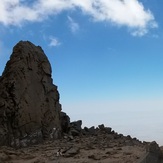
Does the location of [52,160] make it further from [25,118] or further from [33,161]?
[25,118]

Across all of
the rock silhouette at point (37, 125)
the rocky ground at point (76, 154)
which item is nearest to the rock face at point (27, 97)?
the rock silhouette at point (37, 125)

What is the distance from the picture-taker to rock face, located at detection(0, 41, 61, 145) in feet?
57.6

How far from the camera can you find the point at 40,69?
779 inches

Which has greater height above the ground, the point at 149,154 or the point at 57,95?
the point at 57,95

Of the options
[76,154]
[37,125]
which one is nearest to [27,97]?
[37,125]

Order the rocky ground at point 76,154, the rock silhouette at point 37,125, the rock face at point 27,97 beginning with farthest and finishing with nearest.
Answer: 1. the rock face at point 27,97
2. the rock silhouette at point 37,125
3. the rocky ground at point 76,154

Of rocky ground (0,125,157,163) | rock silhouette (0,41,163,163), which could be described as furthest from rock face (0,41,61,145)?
rocky ground (0,125,157,163)

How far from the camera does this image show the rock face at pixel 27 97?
17.6 meters

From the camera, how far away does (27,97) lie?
59.6ft

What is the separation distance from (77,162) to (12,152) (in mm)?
3200

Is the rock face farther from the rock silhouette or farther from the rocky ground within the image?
the rocky ground

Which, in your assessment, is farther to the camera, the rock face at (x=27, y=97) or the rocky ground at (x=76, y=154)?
the rock face at (x=27, y=97)

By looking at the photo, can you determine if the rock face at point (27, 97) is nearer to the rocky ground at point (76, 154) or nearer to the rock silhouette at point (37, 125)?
the rock silhouette at point (37, 125)

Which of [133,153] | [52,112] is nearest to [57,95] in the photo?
[52,112]
